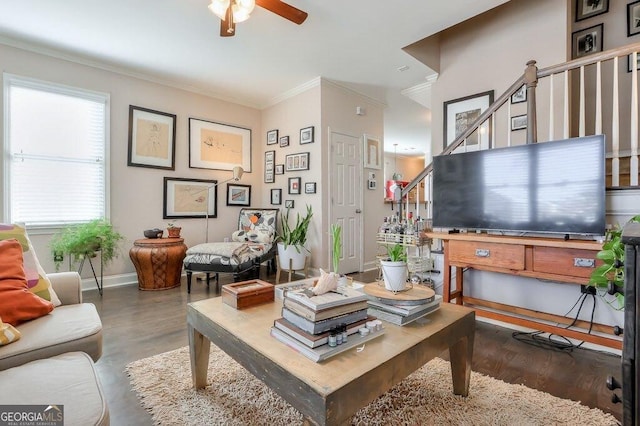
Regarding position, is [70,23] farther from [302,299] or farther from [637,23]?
[637,23]

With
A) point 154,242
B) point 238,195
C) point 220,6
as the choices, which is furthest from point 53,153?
point 220,6

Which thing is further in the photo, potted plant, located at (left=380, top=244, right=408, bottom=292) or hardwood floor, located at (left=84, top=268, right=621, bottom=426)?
hardwood floor, located at (left=84, top=268, right=621, bottom=426)

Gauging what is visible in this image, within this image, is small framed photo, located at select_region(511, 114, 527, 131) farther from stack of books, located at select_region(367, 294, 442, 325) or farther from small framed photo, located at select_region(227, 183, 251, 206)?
small framed photo, located at select_region(227, 183, 251, 206)

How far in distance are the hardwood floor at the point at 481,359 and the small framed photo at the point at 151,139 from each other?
186 centimetres

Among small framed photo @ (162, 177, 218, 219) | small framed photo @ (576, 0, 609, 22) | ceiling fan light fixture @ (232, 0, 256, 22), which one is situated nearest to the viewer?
ceiling fan light fixture @ (232, 0, 256, 22)

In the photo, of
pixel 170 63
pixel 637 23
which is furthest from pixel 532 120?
pixel 170 63

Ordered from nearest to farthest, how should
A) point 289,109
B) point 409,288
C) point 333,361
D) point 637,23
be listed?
point 333,361 → point 409,288 → point 637,23 → point 289,109

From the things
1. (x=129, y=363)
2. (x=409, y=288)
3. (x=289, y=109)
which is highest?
(x=289, y=109)

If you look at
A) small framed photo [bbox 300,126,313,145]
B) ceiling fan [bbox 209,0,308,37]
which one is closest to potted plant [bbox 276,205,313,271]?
small framed photo [bbox 300,126,313,145]

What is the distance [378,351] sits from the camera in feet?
3.32

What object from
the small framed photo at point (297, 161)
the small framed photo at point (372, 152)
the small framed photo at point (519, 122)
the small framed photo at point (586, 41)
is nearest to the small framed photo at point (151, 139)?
the small framed photo at point (297, 161)

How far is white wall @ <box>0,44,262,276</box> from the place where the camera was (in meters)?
3.22

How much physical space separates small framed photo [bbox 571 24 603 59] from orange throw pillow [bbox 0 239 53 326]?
4.62 meters

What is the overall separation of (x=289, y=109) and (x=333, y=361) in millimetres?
4123
